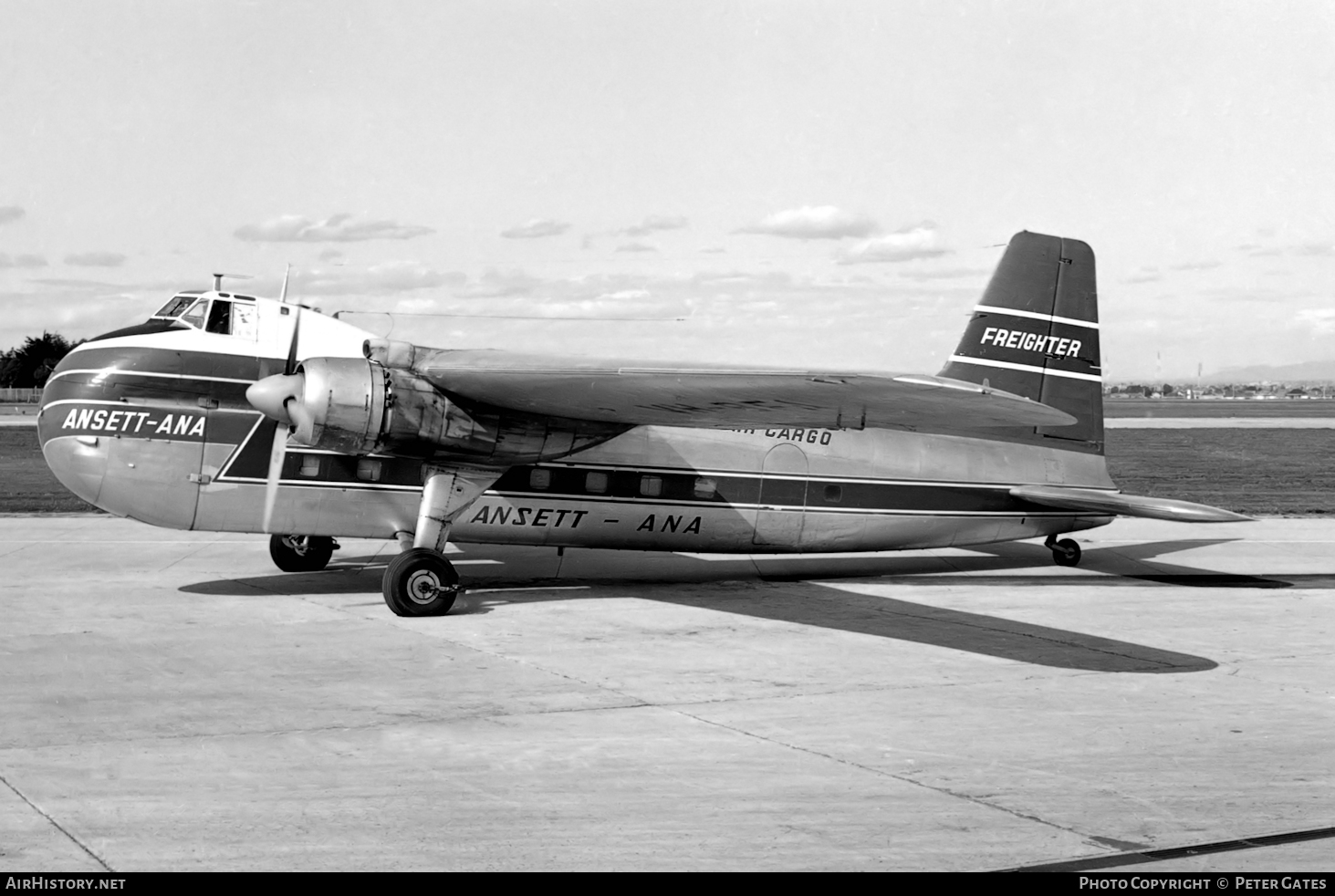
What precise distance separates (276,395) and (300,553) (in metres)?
4.54

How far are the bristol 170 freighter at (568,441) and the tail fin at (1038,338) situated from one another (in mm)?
28

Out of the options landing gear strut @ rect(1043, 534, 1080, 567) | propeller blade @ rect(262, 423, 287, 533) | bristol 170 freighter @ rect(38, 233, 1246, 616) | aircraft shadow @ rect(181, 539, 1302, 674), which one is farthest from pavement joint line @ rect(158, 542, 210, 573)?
landing gear strut @ rect(1043, 534, 1080, 567)

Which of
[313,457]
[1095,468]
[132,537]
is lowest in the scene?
[132,537]

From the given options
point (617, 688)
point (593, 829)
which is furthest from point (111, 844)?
point (617, 688)

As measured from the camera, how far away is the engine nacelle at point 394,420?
1335cm

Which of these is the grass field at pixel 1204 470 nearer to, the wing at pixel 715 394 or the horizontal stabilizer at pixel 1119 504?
the horizontal stabilizer at pixel 1119 504

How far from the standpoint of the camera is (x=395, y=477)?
15.5 m

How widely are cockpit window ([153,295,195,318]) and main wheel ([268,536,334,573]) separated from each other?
11.6 feet

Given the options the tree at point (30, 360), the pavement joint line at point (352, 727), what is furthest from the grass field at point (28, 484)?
the tree at point (30, 360)

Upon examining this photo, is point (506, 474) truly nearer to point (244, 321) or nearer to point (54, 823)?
point (244, 321)

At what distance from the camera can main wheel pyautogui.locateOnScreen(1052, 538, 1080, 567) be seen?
1903 cm

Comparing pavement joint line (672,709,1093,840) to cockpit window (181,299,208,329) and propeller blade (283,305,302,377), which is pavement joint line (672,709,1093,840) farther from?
cockpit window (181,299,208,329)

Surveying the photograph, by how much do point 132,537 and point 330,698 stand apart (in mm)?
12594
